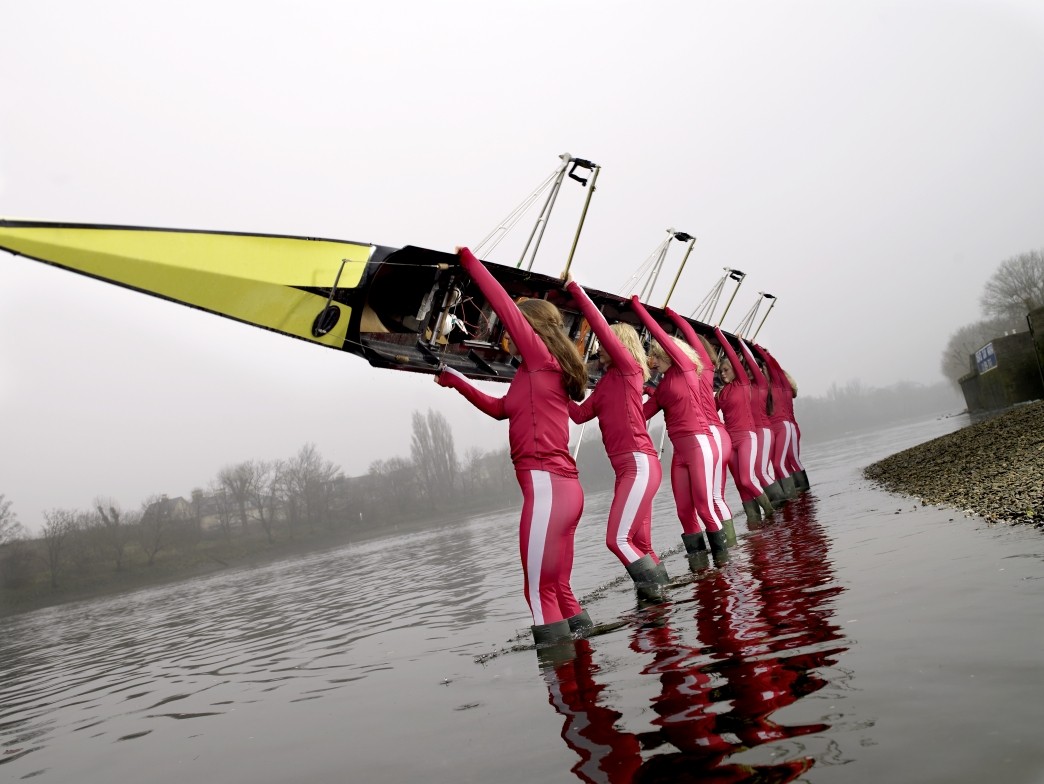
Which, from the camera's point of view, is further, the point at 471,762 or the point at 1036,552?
the point at 1036,552

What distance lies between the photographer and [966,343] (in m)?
98.9

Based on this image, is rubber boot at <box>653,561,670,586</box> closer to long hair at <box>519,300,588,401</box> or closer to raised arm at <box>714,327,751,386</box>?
long hair at <box>519,300,588,401</box>

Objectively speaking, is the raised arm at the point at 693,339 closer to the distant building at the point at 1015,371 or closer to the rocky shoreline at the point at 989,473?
the rocky shoreline at the point at 989,473

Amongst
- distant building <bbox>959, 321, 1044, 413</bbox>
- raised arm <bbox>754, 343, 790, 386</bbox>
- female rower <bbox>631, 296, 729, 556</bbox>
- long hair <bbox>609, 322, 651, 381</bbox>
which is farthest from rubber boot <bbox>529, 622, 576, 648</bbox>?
distant building <bbox>959, 321, 1044, 413</bbox>

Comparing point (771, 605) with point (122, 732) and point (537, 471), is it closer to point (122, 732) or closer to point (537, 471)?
point (537, 471)

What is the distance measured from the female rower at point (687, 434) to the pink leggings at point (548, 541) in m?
3.76

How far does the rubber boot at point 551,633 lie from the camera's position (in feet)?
17.0

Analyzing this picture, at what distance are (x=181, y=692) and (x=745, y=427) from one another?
9831mm

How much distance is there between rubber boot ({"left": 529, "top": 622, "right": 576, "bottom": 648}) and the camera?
520cm

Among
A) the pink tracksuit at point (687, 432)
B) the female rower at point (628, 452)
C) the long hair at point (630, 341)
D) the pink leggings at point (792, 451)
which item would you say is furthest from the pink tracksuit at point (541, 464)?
the pink leggings at point (792, 451)

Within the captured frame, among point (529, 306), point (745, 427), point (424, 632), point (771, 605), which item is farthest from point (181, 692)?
point (745, 427)

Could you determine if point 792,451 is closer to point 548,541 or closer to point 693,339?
point 693,339

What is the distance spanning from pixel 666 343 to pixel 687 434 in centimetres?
120

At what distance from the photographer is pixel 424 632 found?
26.0 ft
